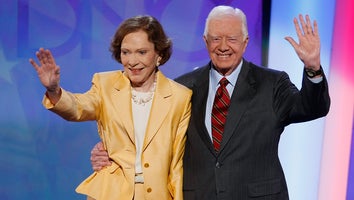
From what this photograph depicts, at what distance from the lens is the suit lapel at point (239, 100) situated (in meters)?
2.25

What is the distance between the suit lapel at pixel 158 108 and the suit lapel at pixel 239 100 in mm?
235

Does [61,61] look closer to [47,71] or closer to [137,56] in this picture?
[137,56]

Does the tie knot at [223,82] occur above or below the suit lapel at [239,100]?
above

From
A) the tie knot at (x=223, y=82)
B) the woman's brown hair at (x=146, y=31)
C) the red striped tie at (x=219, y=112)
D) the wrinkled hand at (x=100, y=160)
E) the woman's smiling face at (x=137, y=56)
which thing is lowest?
the wrinkled hand at (x=100, y=160)

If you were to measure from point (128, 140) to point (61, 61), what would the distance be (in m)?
1.44

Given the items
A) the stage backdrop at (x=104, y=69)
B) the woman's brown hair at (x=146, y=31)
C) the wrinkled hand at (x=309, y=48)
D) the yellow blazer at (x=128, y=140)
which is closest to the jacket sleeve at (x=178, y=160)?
the yellow blazer at (x=128, y=140)

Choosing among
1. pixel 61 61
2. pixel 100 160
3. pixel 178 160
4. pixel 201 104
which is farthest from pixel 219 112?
pixel 61 61

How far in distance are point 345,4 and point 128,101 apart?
173cm

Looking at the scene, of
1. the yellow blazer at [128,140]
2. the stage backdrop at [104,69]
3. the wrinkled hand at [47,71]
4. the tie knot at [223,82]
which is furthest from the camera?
the stage backdrop at [104,69]

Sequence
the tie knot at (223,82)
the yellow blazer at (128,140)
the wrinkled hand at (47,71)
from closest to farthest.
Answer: the wrinkled hand at (47,71)
the yellow blazer at (128,140)
the tie knot at (223,82)

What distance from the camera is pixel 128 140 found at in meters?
2.20

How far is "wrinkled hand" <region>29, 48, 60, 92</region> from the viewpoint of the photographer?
2008 millimetres

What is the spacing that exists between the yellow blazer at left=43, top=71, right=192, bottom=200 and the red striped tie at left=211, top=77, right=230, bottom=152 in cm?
13

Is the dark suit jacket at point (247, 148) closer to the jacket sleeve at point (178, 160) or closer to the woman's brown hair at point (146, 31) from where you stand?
the jacket sleeve at point (178, 160)
